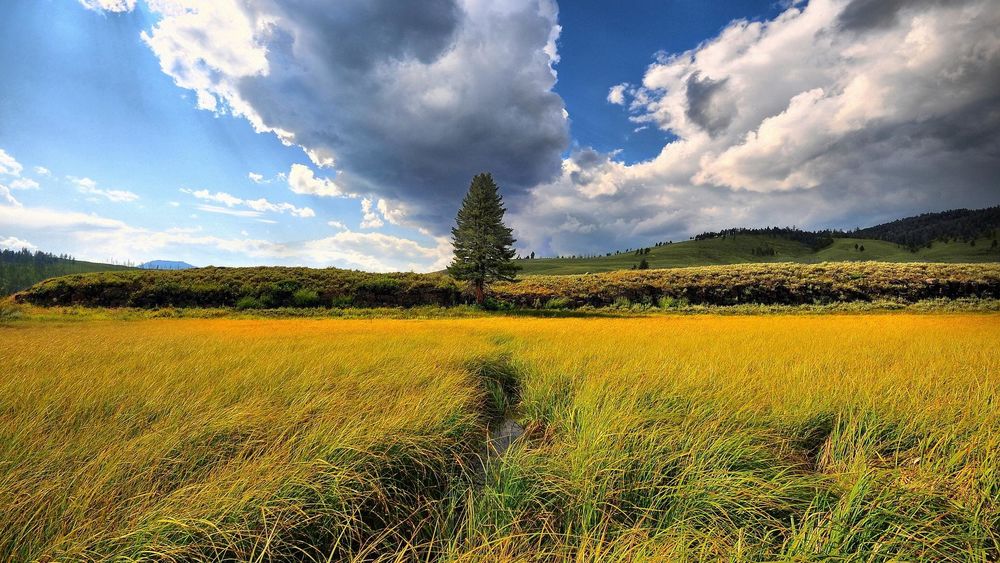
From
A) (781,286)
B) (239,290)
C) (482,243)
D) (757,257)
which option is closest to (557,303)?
(482,243)

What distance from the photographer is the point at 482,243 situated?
32219mm

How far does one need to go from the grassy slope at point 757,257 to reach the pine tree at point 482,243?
94.7 metres

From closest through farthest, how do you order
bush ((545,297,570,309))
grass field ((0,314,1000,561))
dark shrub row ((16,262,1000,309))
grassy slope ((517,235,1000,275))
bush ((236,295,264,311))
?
grass field ((0,314,1000,561)), bush ((236,295,264,311)), dark shrub row ((16,262,1000,309)), bush ((545,297,570,309)), grassy slope ((517,235,1000,275))

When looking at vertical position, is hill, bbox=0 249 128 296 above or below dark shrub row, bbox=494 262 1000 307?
above

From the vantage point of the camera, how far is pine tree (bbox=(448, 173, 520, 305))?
32250 mm

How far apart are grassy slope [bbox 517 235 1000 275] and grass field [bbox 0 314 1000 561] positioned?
121563 millimetres

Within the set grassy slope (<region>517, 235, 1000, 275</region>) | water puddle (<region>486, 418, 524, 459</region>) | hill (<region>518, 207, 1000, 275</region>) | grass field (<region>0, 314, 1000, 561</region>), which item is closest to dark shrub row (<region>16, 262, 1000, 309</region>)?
grass field (<region>0, 314, 1000, 561</region>)

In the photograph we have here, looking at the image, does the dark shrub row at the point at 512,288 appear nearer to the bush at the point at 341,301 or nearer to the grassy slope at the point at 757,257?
the bush at the point at 341,301

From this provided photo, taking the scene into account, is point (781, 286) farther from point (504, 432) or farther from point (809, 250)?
point (809, 250)

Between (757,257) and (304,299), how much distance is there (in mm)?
182693

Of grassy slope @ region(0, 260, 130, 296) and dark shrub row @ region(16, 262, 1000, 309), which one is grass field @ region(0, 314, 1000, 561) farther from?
grassy slope @ region(0, 260, 130, 296)

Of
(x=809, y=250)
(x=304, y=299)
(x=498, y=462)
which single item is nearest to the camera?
(x=498, y=462)

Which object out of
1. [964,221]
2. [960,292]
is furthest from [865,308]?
[964,221]

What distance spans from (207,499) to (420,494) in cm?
183
